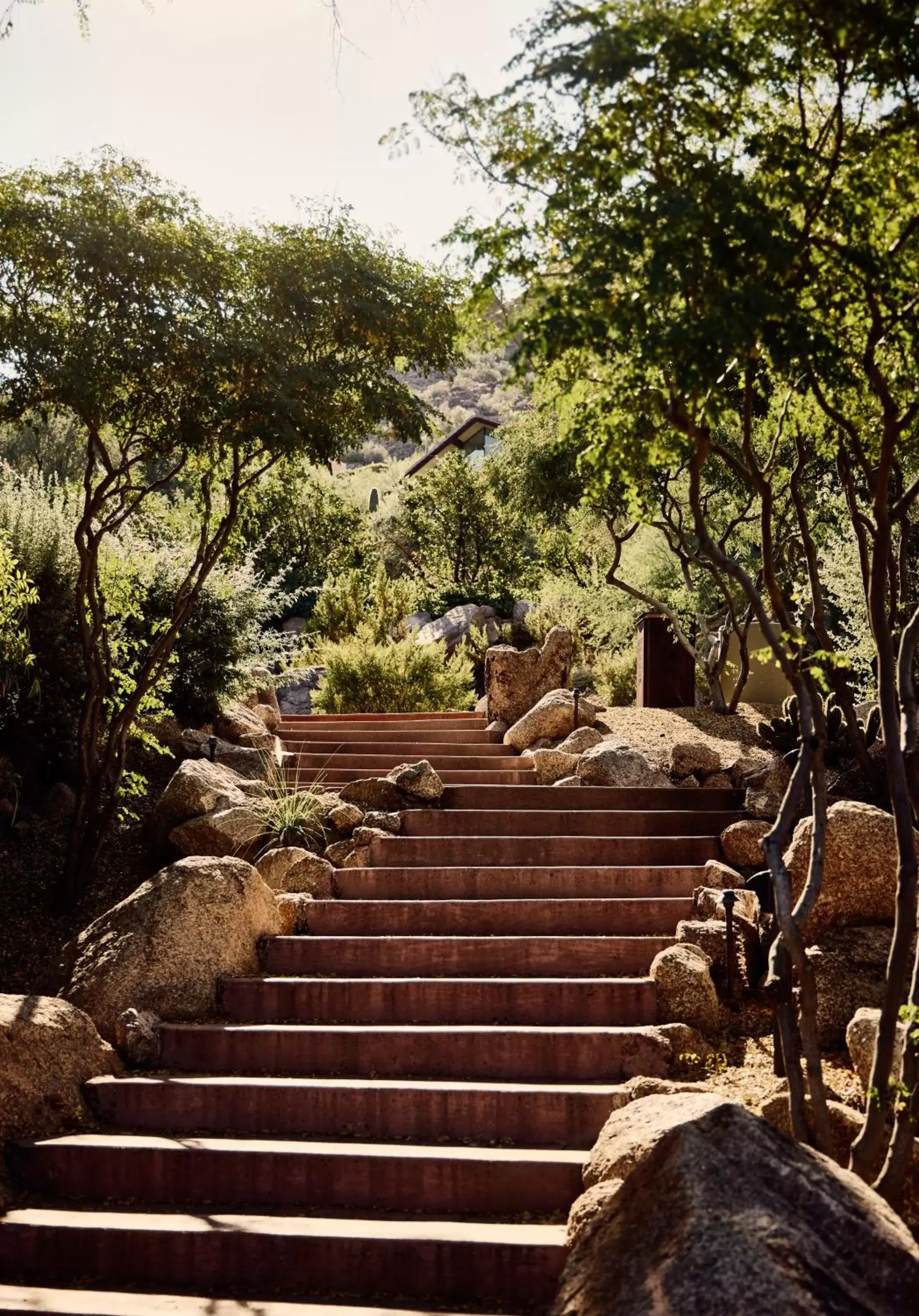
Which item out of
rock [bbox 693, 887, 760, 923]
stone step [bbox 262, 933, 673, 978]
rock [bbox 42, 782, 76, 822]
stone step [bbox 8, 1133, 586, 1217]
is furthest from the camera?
rock [bbox 42, 782, 76, 822]

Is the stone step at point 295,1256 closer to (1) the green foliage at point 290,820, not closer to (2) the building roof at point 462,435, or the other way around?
(1) the green foliage at point 290,820

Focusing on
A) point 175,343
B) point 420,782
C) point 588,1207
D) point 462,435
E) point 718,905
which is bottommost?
point 588,1207

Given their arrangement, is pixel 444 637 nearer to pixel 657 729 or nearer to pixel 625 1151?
pixel 657 729

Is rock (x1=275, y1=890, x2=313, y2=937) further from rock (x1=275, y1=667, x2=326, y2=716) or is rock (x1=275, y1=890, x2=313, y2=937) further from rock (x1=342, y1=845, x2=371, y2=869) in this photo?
rock (x1=275, y1=667, x2=326, y2=716)

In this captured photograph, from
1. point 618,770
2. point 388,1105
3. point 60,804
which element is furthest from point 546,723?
point 388,1105

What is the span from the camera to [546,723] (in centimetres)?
1286

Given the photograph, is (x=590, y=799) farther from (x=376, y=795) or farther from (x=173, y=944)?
(x=173, y=944)

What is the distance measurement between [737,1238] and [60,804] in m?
7.84

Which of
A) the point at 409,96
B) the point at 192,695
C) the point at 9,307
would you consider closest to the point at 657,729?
the point at 192,695

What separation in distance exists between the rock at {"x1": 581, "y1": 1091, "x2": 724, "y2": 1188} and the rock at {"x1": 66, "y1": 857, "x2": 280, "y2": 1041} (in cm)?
314

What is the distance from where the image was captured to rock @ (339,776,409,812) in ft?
35.3

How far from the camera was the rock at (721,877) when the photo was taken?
886 centimetres

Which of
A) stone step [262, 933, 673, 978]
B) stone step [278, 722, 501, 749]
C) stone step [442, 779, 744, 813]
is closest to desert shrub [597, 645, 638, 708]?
stone step [278, 722, 501, 749]

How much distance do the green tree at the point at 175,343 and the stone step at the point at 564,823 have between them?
2.67m
